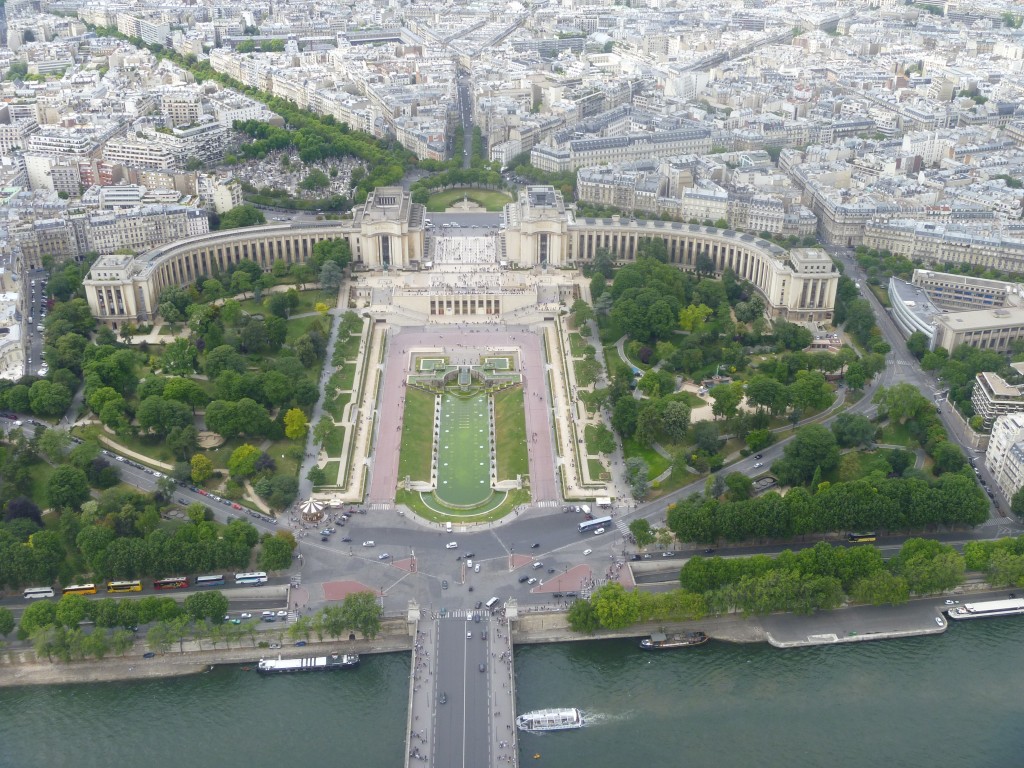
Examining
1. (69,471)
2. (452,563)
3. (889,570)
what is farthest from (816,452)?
(69,471)

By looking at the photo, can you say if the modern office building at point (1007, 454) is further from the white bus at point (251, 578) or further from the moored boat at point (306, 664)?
the white bus at point (251, 578)

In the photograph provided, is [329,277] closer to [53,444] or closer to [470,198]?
[470,198]

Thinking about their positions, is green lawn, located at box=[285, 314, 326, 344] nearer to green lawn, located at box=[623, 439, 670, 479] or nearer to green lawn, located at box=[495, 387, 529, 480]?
green lawn, located at box=[495, 387, 529, 480]

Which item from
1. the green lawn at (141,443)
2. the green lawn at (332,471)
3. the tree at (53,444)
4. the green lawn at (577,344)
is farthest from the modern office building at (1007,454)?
the tree at (53,444)

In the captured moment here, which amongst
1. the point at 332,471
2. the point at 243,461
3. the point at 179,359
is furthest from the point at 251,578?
the point at 179,359

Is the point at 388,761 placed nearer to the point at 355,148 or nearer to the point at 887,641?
the point at 887,641

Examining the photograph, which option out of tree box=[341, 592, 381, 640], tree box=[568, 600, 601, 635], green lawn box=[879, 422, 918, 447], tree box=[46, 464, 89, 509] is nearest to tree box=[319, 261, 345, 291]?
tree box=[46, 464, 89, 509]

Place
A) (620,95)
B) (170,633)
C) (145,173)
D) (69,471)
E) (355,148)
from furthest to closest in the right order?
(620,95) → (355,148) → (145,173) → (69,471) → (170,633)
